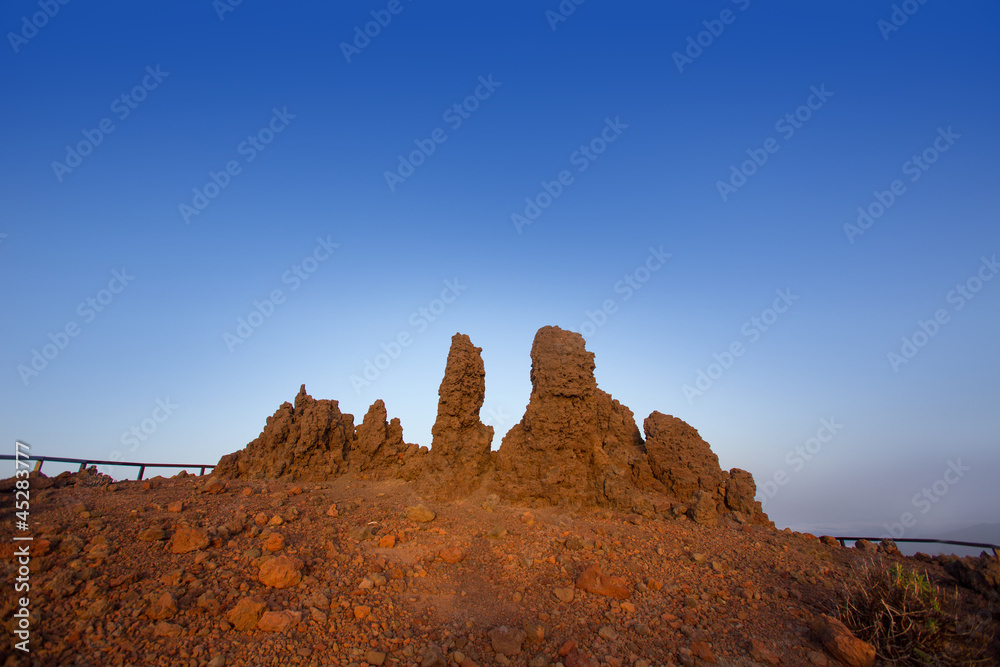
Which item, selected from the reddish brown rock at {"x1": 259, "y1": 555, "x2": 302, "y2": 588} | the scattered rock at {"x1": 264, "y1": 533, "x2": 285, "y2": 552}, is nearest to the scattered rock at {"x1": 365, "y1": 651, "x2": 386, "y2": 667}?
the reddish brown rock at {"x1": 259, "y1": 555, "x2": 302, "y2": 588}

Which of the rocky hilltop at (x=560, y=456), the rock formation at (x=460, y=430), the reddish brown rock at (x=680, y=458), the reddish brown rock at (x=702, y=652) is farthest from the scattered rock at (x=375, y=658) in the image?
the reddish brown rock at (x=680, y=458)

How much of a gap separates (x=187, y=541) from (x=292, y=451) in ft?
24.8

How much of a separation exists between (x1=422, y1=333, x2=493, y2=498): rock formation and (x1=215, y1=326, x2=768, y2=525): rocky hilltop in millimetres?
29

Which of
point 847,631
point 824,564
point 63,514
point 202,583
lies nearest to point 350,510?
point 202,583

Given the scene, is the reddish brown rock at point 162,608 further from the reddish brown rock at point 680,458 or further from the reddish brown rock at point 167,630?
the reddish brown rock at point 680,458

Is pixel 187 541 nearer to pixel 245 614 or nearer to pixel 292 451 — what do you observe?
pixel 245 614

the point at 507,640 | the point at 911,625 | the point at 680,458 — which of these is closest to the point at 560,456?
the point at 680,458

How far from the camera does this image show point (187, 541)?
7.55 m

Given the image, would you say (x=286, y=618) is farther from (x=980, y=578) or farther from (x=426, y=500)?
(x=980, y=578)

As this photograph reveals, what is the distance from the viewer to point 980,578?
8492mm

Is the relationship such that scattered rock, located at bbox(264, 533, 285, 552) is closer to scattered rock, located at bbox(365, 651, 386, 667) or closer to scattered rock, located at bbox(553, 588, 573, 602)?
scattered rock, located at bbox(365, 651, 386, 667)

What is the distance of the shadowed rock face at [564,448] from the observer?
1238 cm

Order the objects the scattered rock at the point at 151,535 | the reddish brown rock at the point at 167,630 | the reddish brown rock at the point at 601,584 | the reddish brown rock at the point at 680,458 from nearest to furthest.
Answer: the reddish brown rock at the point at 167,630 → the scattered rock at the point at 151,535 → the reddish brown rock at the point at 601,584 → the reddish brown rock at the point at 680,458

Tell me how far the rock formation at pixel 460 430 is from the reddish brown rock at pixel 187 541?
18.3 ft
